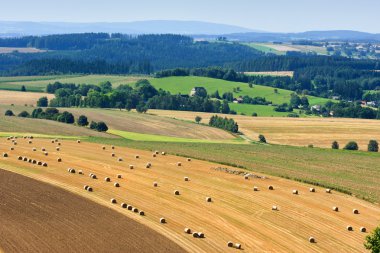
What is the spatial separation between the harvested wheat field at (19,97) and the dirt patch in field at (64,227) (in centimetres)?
11231

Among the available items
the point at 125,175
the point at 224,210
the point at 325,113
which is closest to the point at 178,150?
the point at 125,175

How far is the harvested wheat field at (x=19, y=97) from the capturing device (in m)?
168

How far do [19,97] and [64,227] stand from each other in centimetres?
13803

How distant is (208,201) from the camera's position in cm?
5738

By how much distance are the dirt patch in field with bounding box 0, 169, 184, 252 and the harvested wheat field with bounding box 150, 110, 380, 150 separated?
74681 millimetres

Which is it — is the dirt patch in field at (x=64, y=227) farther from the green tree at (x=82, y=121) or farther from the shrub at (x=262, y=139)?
the shrub at (x=262, y=139)

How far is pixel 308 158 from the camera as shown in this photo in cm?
8931

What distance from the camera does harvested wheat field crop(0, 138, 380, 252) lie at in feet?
156

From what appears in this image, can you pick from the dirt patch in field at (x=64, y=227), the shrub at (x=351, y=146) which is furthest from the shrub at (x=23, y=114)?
the dirt patch in field at (x=64, y=227)

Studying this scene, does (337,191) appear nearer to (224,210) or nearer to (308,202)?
(308,202)

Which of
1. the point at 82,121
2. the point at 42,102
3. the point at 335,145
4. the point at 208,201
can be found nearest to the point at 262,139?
the point at 335,145

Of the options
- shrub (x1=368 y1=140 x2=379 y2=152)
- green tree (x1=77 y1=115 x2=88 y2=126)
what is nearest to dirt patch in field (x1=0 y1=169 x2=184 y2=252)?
green tree (x1=77 y1=115 x2=88 y2=126)

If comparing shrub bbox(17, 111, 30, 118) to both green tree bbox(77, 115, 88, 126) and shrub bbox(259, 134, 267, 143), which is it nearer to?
green tree bbox(77, 115, 88, 126)

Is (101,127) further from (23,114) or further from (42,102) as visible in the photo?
(42,102)
